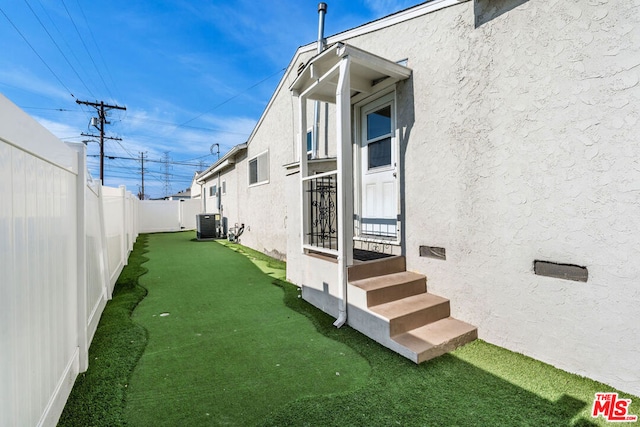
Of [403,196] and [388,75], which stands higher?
[388,75]

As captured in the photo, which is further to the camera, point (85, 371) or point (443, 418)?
point (85, 371)

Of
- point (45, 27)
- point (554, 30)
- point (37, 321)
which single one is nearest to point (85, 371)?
point (37, 321)

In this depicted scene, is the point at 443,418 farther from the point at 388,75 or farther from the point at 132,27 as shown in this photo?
the point at 132,27

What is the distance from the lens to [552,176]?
2627 millimetres

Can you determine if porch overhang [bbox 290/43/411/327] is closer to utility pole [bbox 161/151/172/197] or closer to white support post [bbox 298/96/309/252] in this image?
white support post [bbox 298/96/309/252]

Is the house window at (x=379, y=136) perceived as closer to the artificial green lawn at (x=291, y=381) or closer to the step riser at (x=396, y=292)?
the step riser at (x=396, y=292)

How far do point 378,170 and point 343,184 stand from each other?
1.23 meters

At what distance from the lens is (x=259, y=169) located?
921 centimetres

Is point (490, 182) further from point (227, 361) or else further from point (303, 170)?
point (227, 361)

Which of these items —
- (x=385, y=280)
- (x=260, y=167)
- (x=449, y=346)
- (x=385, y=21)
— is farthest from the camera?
(x=260, y=167)

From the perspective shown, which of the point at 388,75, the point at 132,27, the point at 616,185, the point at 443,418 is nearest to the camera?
the point at 443,418

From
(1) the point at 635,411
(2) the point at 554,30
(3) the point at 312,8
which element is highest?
(3) the point at 312,8

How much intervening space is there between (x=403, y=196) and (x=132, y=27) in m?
12.1

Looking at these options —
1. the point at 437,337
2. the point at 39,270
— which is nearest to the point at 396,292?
the point at 437,337
